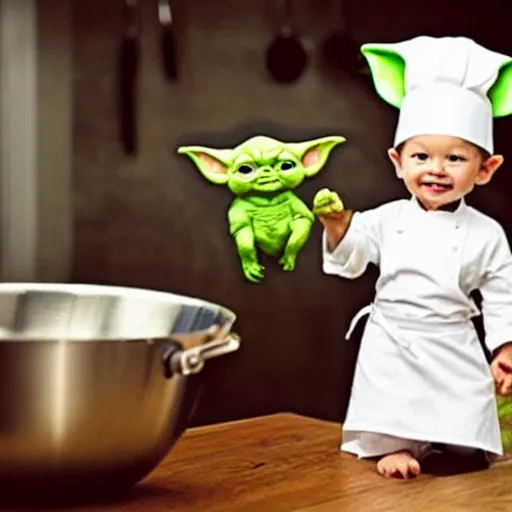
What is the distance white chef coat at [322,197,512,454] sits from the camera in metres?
1.06

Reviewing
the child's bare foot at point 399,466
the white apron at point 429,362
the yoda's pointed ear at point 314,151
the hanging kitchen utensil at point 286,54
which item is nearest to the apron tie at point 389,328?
the white apron at point 429,362

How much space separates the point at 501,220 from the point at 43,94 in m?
0.60

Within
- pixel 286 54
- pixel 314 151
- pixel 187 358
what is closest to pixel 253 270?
pixel 314 151

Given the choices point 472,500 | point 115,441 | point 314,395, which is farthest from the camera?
point 314,395

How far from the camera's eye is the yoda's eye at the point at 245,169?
123 cm

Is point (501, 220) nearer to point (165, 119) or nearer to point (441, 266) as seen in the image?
point (441, 266)

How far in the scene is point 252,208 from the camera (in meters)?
1.23

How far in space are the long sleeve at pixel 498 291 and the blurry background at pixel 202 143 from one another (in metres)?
0.25

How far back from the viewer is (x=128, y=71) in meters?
1.19

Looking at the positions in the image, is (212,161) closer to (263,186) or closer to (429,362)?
(263,186)

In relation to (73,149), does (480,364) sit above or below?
below

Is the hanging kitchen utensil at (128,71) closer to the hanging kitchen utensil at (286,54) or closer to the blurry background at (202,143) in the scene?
the blurry background at (202,143)

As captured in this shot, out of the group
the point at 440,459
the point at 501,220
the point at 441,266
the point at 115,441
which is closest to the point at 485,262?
the point at 441,266

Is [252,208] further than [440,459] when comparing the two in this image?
Yes
